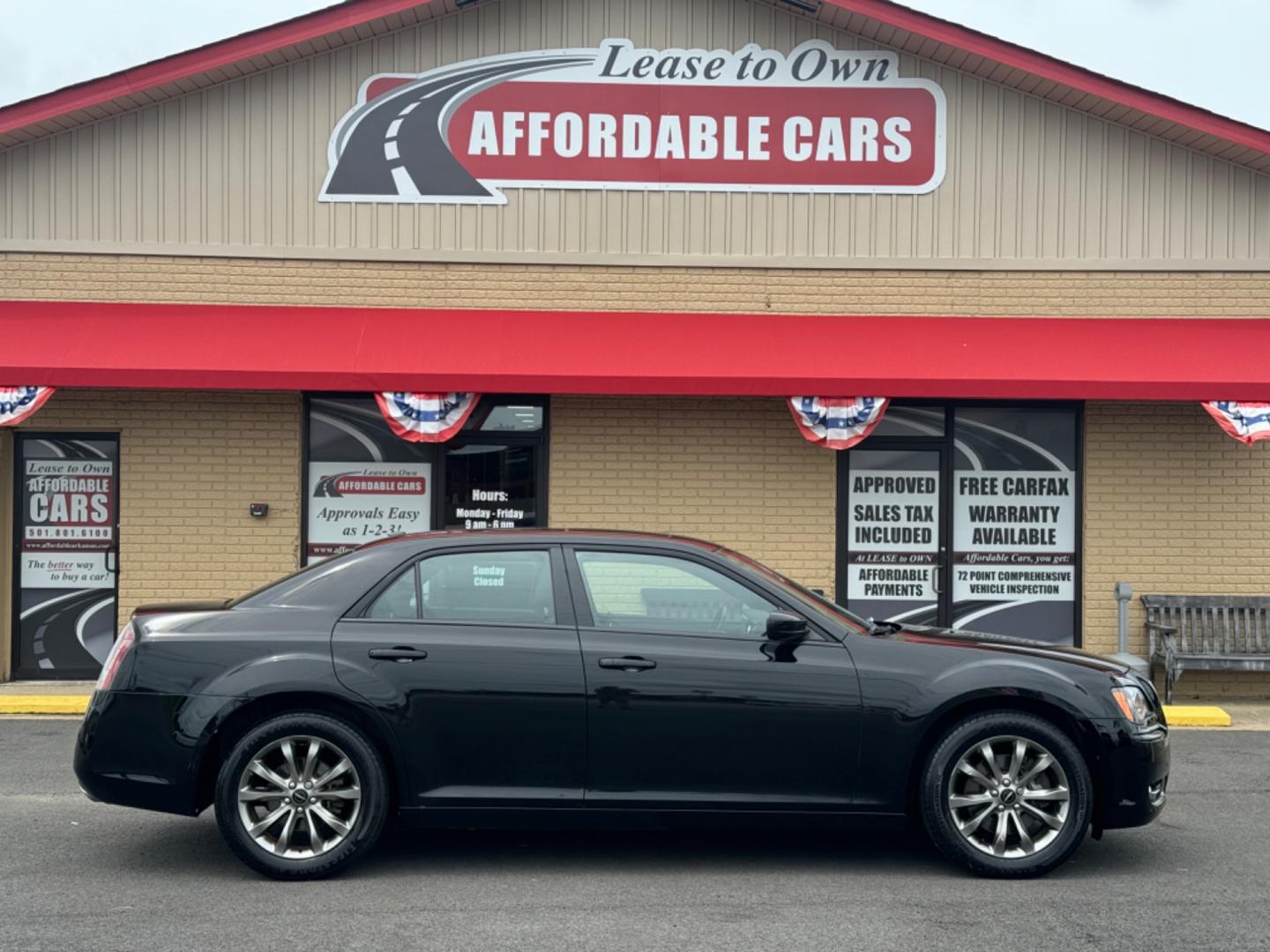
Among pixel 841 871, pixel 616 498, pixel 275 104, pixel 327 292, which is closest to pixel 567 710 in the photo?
pixel 841 871

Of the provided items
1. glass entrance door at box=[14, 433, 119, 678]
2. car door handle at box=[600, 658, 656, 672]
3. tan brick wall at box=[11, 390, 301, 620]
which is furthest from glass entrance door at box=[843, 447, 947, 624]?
car door handle at box=[600, 658, 656, 672]

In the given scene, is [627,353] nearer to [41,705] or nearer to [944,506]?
[944,506]

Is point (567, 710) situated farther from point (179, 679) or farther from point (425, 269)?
point (425, 269)

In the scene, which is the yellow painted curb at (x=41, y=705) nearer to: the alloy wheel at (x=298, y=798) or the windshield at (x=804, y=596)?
the alloy wheel at (x=298, y=798)

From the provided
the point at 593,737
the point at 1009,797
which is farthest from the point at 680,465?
the point at 1009,797

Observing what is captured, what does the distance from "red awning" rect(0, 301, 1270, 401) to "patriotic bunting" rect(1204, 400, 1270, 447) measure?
11 centimetres

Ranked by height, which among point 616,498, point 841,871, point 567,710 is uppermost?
point 616,498

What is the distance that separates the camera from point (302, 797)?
20.2 ft

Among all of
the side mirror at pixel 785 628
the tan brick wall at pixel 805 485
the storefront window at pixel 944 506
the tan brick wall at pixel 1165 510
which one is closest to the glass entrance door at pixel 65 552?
the tan brick wall at pixel 805 485

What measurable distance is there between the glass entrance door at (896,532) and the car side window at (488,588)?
680 centimetres

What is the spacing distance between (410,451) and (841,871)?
727 cm

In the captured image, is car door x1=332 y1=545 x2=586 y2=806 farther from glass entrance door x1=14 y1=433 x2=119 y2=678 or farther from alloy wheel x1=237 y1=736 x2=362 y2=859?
glass entrance door x1=14 y1=433 x2=119 y2=678

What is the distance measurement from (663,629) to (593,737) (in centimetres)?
57

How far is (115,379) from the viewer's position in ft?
38.0
